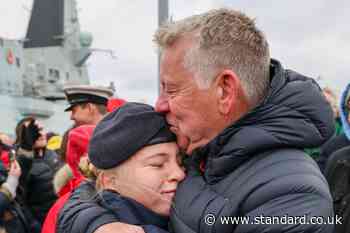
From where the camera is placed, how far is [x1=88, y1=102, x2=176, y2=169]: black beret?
1638 millimetres

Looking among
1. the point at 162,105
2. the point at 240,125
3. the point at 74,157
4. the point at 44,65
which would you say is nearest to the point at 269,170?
the point at 240,125

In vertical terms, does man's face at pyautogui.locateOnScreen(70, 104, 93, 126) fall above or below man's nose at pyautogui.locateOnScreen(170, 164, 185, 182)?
below

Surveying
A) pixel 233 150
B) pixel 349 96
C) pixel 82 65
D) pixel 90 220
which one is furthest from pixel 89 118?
pixel 82 65

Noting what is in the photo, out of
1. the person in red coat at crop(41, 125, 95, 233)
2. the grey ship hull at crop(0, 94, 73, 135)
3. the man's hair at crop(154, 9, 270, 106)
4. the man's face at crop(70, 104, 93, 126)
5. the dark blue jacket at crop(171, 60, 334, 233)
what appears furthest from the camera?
the grey ship hull at crop(0, 94, 73, 135)

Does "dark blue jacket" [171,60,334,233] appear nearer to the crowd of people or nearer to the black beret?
the crowd of people

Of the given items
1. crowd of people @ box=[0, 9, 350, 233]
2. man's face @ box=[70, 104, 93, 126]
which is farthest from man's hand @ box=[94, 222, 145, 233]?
man's face @ box=[70, 104, 93, 126]

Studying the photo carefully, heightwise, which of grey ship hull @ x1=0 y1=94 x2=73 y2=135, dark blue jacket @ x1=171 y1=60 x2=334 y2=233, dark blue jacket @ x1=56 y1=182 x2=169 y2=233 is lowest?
grey ship hull @ x1=0 y1=94 x2=73 y2=135

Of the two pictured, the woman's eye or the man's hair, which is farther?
the woman's eye

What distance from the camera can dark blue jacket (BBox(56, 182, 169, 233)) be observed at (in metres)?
1.54

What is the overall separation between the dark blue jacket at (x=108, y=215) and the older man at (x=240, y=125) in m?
0.11

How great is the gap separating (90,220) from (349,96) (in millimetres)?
2375

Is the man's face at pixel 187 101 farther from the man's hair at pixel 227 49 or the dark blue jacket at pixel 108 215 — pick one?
the dark blue jacket at pixel 108 215

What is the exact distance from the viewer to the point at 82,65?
105 ft

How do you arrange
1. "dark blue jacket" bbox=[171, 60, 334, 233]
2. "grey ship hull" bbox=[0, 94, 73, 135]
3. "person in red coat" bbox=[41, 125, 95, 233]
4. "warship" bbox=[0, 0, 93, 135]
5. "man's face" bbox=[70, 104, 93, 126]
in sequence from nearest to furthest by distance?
"dark blue jacket" bbox=[171, 60, 334, 233] → "person in red coat" bbox=[41, 125, 95, 233] → "man's face" bbox=[70, 104, 93, 126] → "grey ship hull" bbox=[0, 94, 73, 135] → "warship" bbox=[0, 0, 93, 135]
